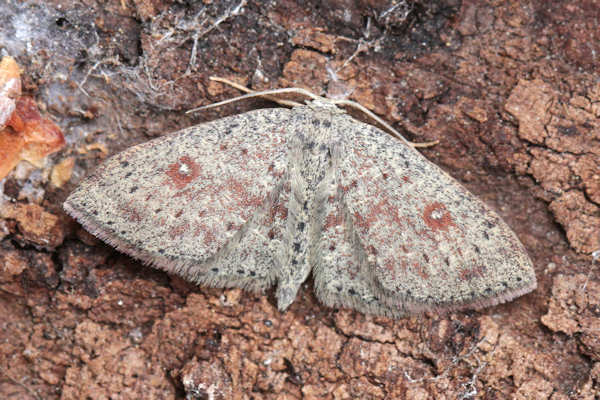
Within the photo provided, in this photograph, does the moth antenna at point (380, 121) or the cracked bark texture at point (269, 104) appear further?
the moth antenna at point (380, 121)

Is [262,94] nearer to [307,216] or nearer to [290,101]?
[290,101]

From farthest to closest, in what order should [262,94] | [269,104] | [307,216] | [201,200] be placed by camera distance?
[269,104], [262,94], [307,216], [201,200]

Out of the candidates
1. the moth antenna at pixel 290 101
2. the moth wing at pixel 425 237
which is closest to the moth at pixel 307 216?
the moth wing at pixel 425 237

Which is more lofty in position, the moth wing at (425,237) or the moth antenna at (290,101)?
the moth antenna at (290,101)

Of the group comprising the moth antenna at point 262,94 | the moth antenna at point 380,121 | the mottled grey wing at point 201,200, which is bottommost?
the mottled grey wing at point 201,200

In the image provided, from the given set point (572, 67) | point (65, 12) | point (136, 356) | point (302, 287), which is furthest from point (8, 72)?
point (572, 67)

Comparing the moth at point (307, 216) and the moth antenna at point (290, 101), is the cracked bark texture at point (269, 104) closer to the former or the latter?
the moth antenna at point (290, 101)

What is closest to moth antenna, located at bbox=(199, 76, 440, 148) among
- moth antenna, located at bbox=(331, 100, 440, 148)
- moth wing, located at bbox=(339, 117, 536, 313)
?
moth antenna, located at bbox=(331, 100, 440, 148)

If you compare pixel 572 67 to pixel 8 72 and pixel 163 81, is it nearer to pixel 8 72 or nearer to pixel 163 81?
pixel 163 81

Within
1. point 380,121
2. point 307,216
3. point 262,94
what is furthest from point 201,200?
point 380,121
